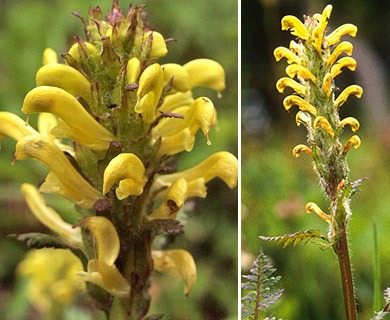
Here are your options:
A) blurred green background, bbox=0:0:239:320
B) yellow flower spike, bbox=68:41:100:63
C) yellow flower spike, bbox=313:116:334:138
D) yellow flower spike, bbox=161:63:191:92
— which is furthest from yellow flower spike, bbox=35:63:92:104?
blurred green background, bbox=0:0:239:320

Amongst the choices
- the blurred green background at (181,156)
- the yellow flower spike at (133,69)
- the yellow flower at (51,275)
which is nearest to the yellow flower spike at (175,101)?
the yellow flower spike at (133,69)

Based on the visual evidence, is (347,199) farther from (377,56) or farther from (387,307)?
(377,56)

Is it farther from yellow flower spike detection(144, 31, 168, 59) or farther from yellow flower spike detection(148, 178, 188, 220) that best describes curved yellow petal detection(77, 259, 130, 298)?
yellow flower spike detection(144, 31, 168, 59)

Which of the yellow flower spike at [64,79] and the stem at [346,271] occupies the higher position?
the yellow flower spike at [64,79]

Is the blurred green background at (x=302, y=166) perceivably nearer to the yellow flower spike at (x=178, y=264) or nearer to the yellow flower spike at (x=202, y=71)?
the yellow flower spike at (x=178, y=264)

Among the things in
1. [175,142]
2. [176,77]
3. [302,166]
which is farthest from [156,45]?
[302,166]

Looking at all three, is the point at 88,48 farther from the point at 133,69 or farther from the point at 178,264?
the point at 178,264
